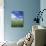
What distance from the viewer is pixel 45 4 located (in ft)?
15.5

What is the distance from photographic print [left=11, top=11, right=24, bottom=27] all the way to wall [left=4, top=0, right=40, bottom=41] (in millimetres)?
124

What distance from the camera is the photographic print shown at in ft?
18.5

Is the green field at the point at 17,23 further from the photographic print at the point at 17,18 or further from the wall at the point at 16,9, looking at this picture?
the wall at the point at 16,9

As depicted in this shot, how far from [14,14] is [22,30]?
2.41 ft

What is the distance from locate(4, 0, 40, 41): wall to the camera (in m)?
5.61

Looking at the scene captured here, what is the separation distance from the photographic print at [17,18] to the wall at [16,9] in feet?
0.41

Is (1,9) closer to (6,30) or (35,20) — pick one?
(6,30)

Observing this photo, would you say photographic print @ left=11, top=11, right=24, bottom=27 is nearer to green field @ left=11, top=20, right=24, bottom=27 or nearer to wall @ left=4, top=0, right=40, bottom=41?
green field @ left=11, top=20, right=24, bottom=27

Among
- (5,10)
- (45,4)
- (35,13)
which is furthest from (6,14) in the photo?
(45,4)

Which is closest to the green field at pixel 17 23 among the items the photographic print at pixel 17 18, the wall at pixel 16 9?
the photographic print at pixel 17 18

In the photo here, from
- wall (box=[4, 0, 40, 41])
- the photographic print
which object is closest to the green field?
the photographic print

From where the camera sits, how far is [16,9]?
18.5 ft

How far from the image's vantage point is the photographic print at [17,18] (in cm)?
565

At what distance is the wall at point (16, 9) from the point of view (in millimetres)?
5605
